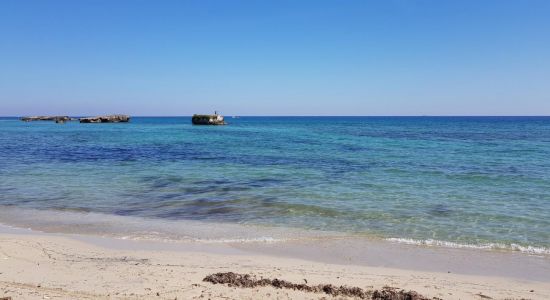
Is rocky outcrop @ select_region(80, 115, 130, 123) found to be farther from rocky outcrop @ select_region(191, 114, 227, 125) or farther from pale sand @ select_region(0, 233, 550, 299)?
pale sand @ select_region(0, 233, 550, 299)

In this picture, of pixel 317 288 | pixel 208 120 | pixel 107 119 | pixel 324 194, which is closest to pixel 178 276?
pixel 317 288

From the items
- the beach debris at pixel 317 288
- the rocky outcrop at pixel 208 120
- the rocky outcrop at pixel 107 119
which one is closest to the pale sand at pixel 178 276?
the beach debris at pixel 317 288

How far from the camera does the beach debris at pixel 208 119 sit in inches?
3907

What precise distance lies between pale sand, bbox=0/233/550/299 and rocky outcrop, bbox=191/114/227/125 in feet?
300

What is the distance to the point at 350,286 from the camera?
648 centimetres

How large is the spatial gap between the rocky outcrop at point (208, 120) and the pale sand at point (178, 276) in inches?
3598

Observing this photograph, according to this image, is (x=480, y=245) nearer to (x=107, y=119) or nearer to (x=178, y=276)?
(x=178, y=276)

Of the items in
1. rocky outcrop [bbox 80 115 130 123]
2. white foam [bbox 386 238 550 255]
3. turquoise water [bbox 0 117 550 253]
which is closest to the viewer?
white foam [bbox 386 238 550 255]

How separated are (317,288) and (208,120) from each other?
318 ft

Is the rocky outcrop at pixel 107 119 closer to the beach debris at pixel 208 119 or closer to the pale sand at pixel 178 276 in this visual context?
the beach debris at pixel 208 119

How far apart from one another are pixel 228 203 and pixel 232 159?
44.4 ft

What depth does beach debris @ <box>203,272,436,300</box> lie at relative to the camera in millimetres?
6102

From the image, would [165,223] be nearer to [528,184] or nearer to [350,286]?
[350,286]

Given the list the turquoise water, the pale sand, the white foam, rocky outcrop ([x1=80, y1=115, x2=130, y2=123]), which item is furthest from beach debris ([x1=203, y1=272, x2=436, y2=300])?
rocky outcrop ([x1=80, y1=115, x2=130, y2=123])
